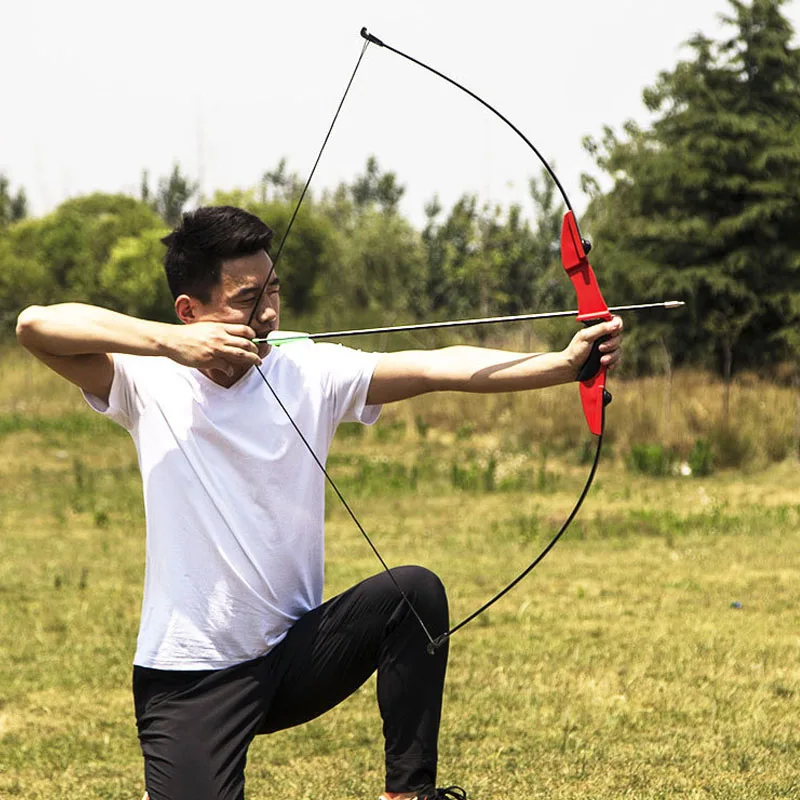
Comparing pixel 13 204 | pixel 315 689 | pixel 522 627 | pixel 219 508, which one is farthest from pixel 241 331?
Result: pixel 13 204

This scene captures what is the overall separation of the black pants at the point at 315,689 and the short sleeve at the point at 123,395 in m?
0.55

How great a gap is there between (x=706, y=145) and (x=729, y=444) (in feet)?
14.9

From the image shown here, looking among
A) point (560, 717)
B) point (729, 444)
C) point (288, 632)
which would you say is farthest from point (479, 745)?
point (729, 444)

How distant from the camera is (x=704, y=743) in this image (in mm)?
4141

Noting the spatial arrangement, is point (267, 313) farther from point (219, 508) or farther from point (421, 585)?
point (421, 585)

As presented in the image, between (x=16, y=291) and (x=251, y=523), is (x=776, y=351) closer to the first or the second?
(x=251, y=523)

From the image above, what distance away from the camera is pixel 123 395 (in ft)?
9.44

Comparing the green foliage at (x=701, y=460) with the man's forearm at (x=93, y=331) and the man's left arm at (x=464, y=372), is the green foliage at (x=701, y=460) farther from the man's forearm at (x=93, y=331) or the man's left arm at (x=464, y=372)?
the man's forearm at (x=93, y=331)

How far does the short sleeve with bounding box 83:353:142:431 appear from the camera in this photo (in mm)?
2865

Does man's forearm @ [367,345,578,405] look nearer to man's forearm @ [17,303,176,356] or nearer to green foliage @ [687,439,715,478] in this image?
man's forearm @ [17,303,176,356]

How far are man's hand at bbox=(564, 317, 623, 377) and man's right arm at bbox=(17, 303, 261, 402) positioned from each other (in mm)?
647

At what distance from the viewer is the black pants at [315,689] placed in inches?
109

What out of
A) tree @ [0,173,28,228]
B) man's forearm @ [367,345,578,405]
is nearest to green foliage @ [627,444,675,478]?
man's forearm @ [367,345,578,405]

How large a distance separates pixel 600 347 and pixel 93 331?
103 centimetres
